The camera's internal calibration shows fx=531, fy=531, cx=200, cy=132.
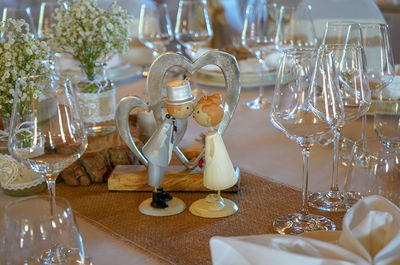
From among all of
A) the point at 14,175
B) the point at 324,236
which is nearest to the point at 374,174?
the point at 324,236

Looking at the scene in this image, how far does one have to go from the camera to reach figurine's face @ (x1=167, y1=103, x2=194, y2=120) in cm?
87

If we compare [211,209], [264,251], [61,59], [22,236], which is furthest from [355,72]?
[61,59]

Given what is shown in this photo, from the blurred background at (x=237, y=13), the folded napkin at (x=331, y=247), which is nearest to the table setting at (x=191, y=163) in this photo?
the folded napkin at (x=331, y=247)

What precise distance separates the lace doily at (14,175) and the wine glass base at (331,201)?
1.67 ft

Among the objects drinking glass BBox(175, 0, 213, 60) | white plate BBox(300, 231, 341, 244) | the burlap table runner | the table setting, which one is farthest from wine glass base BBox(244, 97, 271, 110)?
white plate BBox(300, 231, 341, 244)

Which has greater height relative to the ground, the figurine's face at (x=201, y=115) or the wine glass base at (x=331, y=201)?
the figurine's face at (x=201, y=115)

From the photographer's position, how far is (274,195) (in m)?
0.97

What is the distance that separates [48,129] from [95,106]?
49cm

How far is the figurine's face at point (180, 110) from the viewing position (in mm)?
869

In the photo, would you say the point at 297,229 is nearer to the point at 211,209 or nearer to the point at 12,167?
the point at 211,209

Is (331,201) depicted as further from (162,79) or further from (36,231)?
(36,231)

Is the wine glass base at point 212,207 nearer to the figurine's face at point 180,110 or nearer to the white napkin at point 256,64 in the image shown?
the figurine's face at point 180,110

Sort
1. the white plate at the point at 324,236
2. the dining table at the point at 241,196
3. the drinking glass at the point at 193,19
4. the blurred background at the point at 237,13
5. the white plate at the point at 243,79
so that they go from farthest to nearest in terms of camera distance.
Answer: the blurred background at the point at 237,13
the drinking glass at the point at 193,19
the white plate at the point at 243,79
the dining table at the point at 241,196
the white plate at the point at 324,236

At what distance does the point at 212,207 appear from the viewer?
0.89m
